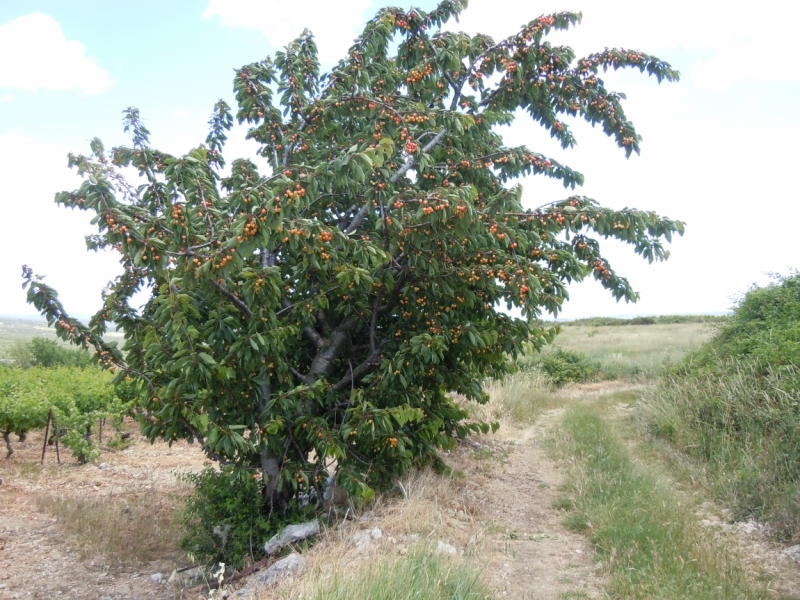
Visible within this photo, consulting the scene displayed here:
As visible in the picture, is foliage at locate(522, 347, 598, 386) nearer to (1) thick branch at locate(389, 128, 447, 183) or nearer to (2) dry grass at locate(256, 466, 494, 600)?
(2) dry grass at locate(256, 466, 494, 600)

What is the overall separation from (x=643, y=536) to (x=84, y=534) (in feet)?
18.7

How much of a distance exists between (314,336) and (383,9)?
3427 millimetres

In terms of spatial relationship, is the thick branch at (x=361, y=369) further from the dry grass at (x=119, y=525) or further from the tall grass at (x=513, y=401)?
the tall grass at (x=513, y=401)

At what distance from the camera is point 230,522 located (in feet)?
17.5

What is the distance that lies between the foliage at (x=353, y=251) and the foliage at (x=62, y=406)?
16.2ft

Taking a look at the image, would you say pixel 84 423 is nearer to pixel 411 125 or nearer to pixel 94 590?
pixel 94 590

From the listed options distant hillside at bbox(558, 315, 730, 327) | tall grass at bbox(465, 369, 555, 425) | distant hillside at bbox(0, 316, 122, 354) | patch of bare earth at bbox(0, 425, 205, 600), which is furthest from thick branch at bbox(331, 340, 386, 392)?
distant hillside at bbox(558, 315, 730, 327)

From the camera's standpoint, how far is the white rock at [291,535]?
5043 mm

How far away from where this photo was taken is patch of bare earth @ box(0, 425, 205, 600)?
17.9ft

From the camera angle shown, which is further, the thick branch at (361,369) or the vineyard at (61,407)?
the vineyard at (61,407)

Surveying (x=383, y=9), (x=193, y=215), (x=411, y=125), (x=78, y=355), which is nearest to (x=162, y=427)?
(x=193, y=215)

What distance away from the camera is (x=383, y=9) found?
6.09 meters

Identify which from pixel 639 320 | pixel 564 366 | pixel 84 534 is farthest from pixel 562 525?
pixel 639 320

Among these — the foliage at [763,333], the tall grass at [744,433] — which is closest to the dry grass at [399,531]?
the tall grass at [744,433]
